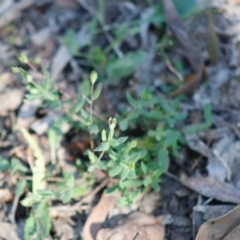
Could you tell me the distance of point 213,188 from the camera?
6.58 ft

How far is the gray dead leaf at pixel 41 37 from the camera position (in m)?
2.73

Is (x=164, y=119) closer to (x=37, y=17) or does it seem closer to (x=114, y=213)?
(x=114, y=213)

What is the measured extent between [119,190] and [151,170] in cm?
16

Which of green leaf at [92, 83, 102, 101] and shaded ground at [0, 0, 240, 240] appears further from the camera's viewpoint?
shaded ground at [0, 0, 240, 240]

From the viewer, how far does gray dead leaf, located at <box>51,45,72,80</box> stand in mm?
2580

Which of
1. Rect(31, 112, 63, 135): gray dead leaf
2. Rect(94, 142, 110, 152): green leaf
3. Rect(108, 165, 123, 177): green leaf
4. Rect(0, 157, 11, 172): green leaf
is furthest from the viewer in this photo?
Rect(31, 112, 63, 135): gray dead leaf

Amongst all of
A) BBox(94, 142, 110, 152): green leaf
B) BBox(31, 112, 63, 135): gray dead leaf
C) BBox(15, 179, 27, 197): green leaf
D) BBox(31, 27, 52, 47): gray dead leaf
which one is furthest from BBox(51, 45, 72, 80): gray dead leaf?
BBox(94, 142, 110, 152): green leaf

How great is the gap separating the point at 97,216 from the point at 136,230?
0.64ft

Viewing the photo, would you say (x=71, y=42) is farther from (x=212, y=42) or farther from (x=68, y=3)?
(x=212, y=42)

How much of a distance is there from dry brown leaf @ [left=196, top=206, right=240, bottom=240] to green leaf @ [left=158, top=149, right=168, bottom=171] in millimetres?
279

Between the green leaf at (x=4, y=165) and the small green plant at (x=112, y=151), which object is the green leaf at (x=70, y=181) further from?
the green leaf at (x=4, y=165)

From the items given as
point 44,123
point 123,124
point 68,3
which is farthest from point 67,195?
point 68,3

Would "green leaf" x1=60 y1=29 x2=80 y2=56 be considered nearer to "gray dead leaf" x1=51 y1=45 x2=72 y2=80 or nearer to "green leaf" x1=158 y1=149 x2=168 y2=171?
"gray dead leaf" x1=51 y1=45 x2=72 y2=80

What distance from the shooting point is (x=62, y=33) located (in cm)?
278
